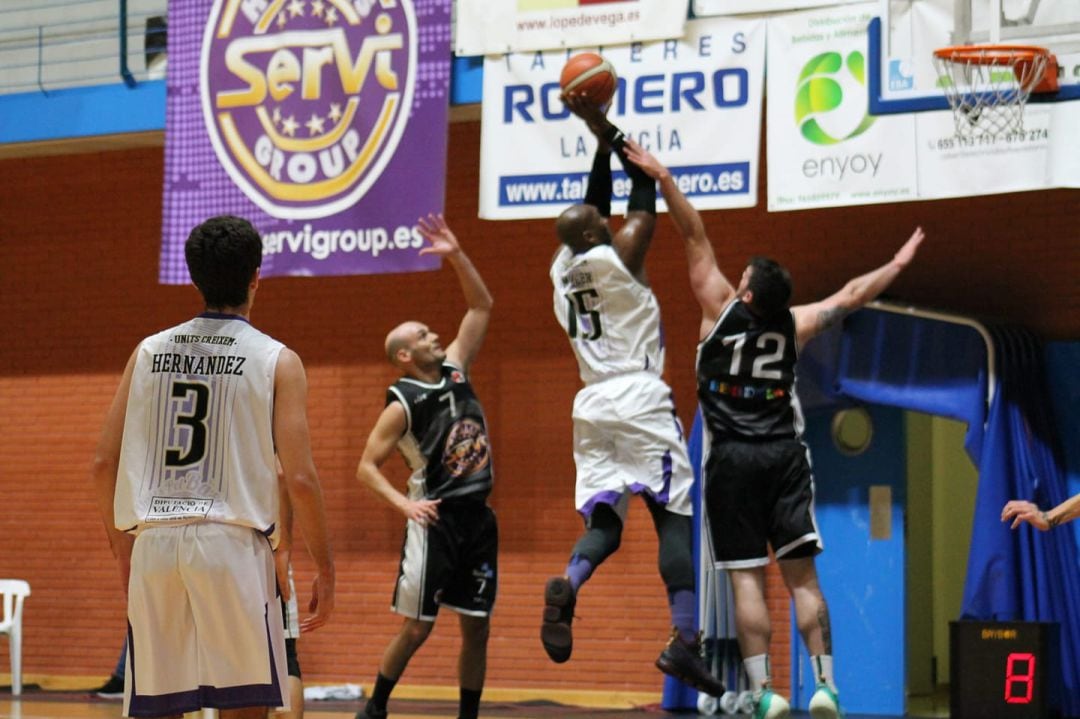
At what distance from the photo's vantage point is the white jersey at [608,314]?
722cm

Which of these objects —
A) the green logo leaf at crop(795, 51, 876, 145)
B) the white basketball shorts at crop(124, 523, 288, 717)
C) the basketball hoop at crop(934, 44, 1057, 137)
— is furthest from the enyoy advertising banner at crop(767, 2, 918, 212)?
the white basketball shorts at crop(124, 523, 288, 717)

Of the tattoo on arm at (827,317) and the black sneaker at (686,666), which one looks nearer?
the black sneaker at (686,666)

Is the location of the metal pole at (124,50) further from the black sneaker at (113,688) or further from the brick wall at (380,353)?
the black sneaker at (113,688)

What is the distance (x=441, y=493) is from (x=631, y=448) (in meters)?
1.37

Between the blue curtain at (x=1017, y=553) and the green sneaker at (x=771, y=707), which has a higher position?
the blue curtain at (x=1017, y=553)

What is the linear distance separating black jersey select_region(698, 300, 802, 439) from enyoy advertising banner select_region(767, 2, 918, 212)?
202 cm

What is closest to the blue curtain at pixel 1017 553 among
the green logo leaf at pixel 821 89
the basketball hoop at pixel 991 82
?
the basketball hoop at pixel 991 82

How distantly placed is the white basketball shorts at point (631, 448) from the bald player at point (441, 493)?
1.02 metres

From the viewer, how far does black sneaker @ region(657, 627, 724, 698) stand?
6.61m

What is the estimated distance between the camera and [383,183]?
1011 centimetres

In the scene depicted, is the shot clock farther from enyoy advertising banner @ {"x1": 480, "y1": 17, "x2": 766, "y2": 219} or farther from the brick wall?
enyoy advertising banner @ {"x1": 480, "y1": 17, "x2": 766, "y2": 219}

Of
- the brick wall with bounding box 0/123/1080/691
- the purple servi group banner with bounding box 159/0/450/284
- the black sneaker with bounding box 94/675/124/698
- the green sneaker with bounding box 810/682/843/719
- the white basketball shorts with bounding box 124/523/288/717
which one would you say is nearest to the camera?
the white basketball shorts with bounding box 124/523/288/717

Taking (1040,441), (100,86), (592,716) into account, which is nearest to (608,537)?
(592,716)

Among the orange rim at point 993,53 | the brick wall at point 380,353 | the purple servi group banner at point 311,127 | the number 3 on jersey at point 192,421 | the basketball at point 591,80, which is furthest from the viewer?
the purple servi group banner at point 311,127
